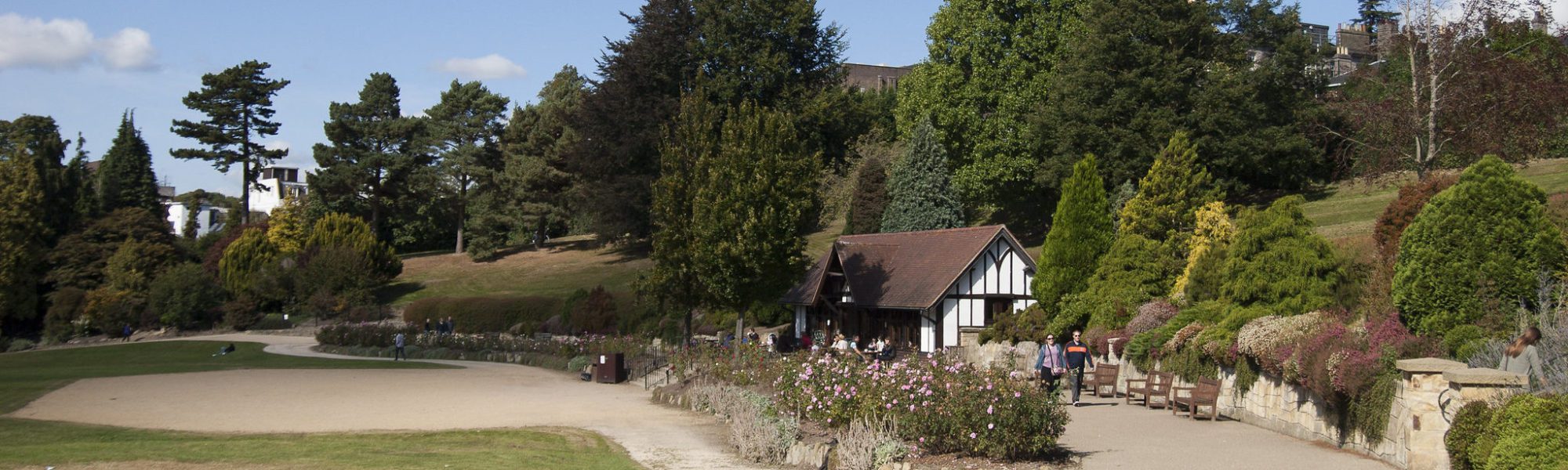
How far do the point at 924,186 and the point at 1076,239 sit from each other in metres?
18.8

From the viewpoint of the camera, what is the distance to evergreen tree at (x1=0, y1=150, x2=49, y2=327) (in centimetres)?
6034

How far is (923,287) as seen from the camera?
3662 centimetres

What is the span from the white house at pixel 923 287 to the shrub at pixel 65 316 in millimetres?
40840

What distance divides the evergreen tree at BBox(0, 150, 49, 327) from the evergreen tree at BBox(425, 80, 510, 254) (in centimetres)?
2358

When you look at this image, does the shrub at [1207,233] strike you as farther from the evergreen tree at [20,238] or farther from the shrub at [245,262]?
the evergreen tree at [20,238]

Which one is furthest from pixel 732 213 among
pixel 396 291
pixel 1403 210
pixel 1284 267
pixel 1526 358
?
pixel 396 291

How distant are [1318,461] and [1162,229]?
18211 mm

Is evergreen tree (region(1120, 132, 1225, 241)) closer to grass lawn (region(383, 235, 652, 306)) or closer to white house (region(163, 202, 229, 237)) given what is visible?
grass lawn (region(383, 235, 652, 306))

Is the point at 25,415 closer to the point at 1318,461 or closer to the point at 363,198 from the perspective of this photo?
the point at 1318,461

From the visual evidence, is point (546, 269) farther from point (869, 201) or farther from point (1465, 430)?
point (1465, 430)

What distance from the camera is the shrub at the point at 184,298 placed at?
60.1 metres

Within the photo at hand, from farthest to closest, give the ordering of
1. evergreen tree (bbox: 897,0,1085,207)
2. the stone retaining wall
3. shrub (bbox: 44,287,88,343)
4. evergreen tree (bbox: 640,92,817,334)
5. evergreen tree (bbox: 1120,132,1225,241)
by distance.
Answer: shrub (bbox: 44,287,88,343) → evergreen tree (bbox: 897,0,1085,207) → evergreen tree (bbox: 640,92,817,334) → evergreen tree (bbox: 1120,132,1225,241) → the stone retaining wall

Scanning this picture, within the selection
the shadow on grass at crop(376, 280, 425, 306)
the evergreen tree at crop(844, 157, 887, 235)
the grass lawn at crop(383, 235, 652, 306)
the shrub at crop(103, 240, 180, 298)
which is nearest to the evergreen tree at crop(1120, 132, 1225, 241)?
the evergreen tree at crop(844, 157, 887, 235)

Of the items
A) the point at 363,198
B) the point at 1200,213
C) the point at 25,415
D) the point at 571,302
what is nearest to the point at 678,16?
the point at 571,302
